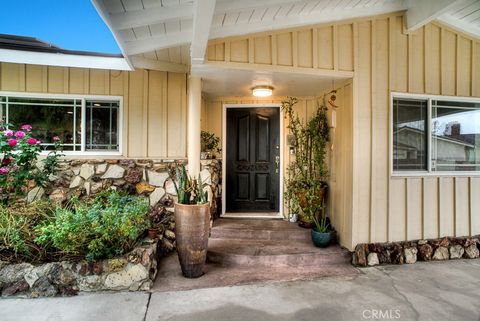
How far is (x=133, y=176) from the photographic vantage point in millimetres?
3977

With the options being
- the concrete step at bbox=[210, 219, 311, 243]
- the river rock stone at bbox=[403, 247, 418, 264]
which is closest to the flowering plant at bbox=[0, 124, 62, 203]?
the concrete step at bbox=[210, 219, 311, 243]

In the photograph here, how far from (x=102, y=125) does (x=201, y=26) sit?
93.3 inches

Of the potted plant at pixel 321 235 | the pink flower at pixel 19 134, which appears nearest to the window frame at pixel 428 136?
the potted plant at pixel 321 235

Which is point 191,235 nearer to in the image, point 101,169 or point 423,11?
point 101,169

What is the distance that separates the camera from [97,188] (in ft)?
12.9

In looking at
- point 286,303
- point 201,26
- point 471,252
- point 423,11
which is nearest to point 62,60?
point 201,26

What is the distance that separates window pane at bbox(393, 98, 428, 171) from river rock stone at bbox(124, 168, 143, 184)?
11.5 ft

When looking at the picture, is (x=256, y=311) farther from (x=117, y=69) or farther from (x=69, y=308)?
(x=117, y=69)

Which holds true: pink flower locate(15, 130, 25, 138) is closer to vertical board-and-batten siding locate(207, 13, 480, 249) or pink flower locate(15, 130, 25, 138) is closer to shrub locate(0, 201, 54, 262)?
shrub locate(0, 201, 54, 262)

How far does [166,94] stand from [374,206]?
3.26 metres

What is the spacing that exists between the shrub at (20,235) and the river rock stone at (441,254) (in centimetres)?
463

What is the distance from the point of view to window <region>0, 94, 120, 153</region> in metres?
3.91

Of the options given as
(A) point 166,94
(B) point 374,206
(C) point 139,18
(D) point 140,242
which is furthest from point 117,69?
(B) point 374,206

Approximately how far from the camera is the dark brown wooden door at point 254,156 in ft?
16.0
